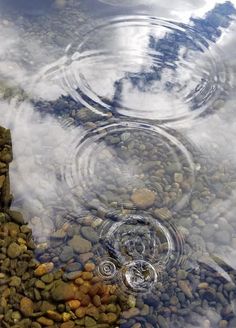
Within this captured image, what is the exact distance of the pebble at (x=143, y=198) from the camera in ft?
12.5

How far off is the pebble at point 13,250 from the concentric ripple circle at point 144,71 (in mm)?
1697

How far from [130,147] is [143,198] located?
0.60 metres

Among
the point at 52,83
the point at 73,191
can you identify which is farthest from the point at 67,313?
the point at 52,83

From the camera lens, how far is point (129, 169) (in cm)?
409

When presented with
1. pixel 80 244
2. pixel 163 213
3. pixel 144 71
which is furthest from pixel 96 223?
pixel 144 71

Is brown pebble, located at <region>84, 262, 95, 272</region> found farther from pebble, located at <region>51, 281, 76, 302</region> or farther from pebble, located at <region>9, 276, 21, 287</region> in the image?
pebble, located at <region>9, 276, 21, 287</region>

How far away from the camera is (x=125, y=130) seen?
434 cm

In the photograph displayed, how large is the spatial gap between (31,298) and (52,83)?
235cm

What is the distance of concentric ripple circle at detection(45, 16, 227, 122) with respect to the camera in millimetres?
4590

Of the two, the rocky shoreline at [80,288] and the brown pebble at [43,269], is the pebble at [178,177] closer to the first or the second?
the rocky shoreline at [80,288]

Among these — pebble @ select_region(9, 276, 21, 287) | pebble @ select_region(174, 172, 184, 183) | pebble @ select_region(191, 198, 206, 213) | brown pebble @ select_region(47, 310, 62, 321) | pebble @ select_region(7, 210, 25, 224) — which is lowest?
brown pebble @ select_region(47, 310, 62, 321)

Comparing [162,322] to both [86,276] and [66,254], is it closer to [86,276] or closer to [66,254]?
[86,276]

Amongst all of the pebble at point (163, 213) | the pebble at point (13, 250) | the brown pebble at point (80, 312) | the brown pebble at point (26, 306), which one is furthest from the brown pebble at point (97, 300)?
the pebble at point (163, 213)

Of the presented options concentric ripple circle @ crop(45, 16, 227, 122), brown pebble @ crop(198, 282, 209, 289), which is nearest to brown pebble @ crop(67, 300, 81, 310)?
brown pebble @ crop(198, 282, 209, 289)
